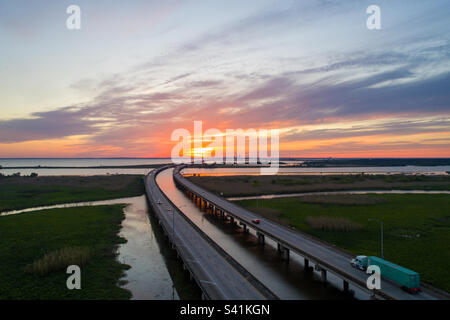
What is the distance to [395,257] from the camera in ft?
155

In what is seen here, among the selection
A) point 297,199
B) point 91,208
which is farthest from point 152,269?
point 297,199

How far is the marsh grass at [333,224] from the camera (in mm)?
65125

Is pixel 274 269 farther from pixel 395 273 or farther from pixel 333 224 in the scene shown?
pixel 333 224

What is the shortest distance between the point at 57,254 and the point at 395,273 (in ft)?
168

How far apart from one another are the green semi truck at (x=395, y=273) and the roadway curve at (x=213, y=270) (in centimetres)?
1347

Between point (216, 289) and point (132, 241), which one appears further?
point (132, 241)

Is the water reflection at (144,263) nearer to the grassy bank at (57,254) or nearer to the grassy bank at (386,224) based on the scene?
the grassy bank at (57,254)

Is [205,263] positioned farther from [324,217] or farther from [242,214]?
[324,217]

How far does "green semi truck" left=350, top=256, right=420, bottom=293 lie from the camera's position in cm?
3044

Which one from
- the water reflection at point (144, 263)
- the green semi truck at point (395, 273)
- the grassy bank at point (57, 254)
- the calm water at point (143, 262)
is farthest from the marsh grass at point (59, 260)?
the green semi truck at point (395, 273)

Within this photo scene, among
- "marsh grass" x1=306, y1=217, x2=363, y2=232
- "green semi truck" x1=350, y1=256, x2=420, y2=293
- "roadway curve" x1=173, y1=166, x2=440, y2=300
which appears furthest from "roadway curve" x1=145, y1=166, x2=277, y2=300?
"marsh grass" x1=306, y1=217, x2=363, y2=232

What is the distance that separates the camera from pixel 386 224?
226ft
